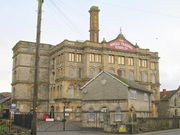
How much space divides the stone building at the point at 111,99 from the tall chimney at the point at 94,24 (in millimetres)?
28391

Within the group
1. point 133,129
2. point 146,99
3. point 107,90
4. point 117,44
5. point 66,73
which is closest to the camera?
point 133,129

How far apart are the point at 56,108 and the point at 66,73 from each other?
7931 mm

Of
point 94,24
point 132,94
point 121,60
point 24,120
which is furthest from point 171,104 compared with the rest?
point 24,120

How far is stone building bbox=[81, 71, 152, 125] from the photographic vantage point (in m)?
37.3

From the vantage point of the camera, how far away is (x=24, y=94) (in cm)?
6450

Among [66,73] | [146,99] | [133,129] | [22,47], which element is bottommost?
[133,129]

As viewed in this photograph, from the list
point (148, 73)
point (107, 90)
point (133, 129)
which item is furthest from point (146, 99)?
point (148, 73)

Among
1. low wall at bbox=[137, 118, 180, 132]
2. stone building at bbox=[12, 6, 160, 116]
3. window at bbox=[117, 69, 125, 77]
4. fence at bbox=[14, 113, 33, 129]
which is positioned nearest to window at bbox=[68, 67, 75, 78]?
stone building at bbox=[12, 6, 160, 116]

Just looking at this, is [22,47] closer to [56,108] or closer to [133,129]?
[56,108]

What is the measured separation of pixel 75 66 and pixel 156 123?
26.5 m

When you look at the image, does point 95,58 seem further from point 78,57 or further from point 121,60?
point 121,60

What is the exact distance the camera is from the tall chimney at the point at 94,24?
67938 millimetres

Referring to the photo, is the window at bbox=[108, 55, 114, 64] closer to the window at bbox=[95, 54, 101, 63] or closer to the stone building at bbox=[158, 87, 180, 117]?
the window at bbox=[95, 54, 101, 63]

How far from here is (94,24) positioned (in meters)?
68.3
